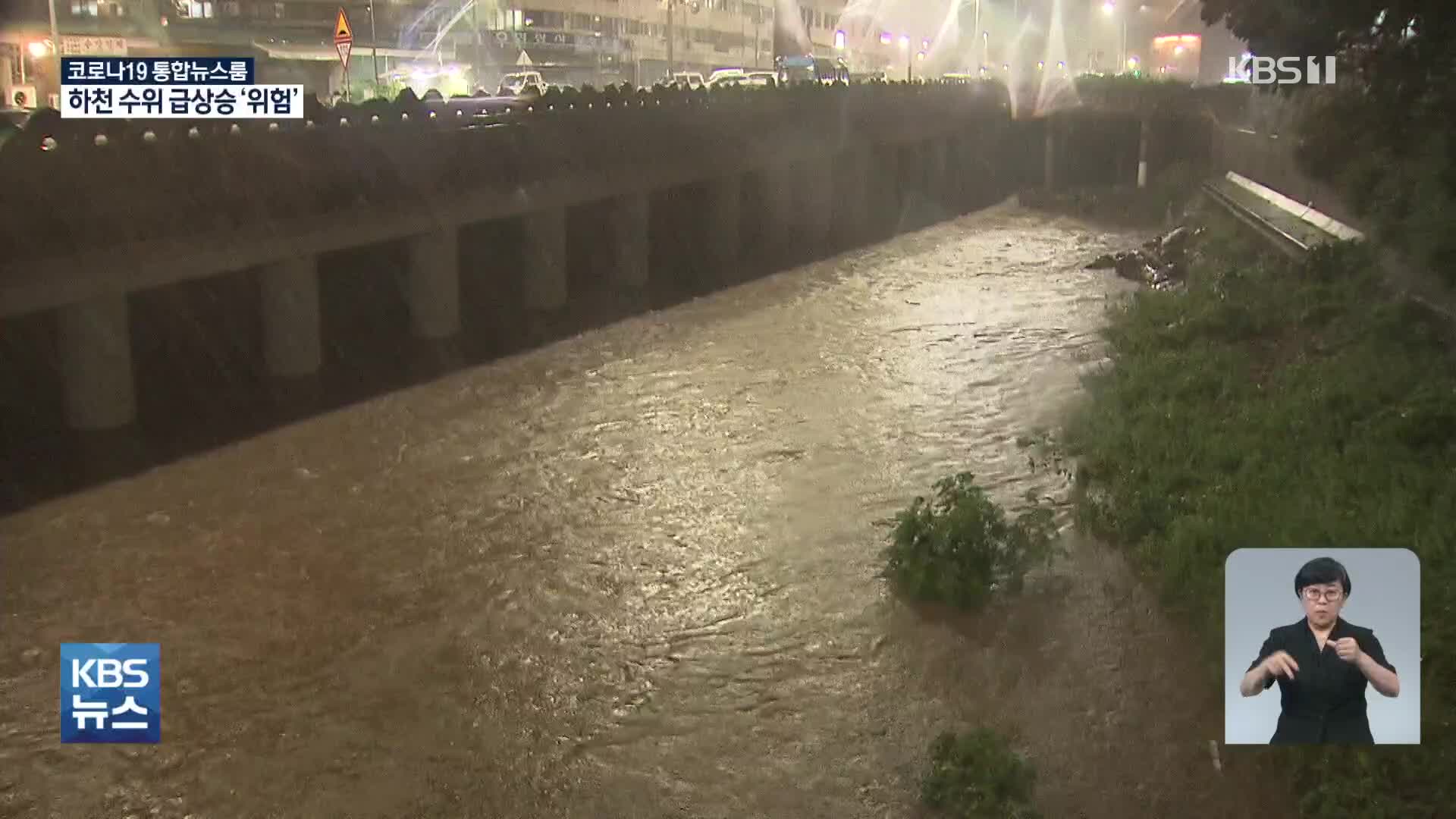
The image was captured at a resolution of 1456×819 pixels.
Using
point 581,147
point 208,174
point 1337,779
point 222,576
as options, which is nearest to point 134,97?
point 208,174

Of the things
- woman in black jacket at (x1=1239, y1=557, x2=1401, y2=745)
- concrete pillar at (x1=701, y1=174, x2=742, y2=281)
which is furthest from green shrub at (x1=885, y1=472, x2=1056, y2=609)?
concrete pillar at (x1=701, y1=174, x2=742, y2=281)

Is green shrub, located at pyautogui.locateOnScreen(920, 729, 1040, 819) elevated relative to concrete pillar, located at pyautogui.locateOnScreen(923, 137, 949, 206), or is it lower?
lower

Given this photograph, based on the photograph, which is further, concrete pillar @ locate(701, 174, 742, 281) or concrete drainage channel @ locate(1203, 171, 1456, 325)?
concrete pillar @ locate(701, 174, 742, 281)

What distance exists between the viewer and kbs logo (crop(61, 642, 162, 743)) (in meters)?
6.02

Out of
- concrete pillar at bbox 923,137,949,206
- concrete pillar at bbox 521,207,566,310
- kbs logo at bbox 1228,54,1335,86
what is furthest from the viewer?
concrete pillar at bbox 923,137,949,206

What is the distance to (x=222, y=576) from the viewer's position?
9836 mm

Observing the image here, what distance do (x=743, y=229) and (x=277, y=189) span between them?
13794mm

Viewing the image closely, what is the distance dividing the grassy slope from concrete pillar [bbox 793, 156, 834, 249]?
14414 mm

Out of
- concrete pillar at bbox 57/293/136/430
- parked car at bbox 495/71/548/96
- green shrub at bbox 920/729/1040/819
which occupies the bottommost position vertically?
green shrub at bbox 920/729/1040/819

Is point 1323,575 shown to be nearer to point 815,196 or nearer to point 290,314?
point 290,314

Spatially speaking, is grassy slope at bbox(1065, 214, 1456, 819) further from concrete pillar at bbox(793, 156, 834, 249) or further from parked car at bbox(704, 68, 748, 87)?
parked car at bbox(704, 68, 748, 87)

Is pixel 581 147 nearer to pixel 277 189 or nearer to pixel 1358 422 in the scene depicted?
pixel 277 189

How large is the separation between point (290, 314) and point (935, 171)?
2559 cm

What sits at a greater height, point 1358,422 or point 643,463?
point 1358,422
